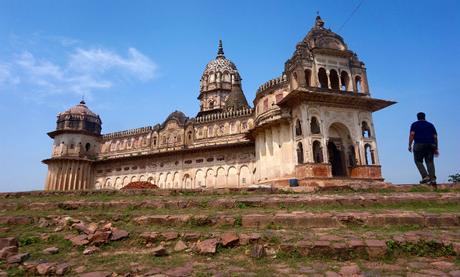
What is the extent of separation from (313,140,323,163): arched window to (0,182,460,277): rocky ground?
10.1 m

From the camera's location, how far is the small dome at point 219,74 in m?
48.1

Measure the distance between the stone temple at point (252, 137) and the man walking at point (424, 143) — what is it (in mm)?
7637

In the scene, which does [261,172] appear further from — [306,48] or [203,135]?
[203,135]

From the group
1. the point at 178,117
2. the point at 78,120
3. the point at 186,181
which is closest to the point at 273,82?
the point at 186,181

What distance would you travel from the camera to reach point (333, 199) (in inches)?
356

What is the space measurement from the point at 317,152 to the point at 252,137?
8021mm

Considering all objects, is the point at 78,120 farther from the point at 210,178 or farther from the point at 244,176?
the point at 244,176

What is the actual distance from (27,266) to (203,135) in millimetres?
30387

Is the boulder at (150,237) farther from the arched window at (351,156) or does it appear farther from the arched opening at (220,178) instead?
the arched opening at (220,178)

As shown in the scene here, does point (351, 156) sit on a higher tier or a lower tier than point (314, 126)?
lower

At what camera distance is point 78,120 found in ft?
129

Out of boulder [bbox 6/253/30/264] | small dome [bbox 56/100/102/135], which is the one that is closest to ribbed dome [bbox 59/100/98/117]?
small dome [bbox 56/100/102/135]

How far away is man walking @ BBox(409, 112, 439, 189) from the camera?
10.3 metres

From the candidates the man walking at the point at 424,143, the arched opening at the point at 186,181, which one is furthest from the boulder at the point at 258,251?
the arched opening at the point at 186,181
